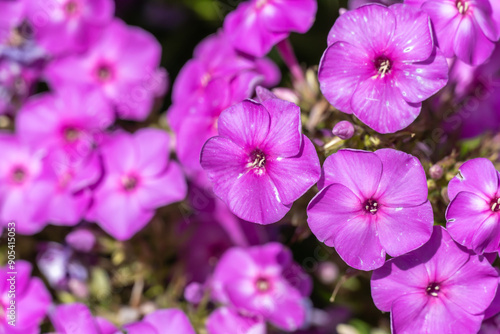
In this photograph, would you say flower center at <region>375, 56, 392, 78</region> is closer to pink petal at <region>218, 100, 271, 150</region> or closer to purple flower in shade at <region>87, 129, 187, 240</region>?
pink petal at <region>218, 100, 271, 150</region>

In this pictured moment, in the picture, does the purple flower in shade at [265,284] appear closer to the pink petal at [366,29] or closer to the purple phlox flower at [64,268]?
the purple phlox flower at [64,268]

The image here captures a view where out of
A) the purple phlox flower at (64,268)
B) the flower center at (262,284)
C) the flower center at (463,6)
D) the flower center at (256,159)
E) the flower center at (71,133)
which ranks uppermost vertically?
the flower center at (463,6)

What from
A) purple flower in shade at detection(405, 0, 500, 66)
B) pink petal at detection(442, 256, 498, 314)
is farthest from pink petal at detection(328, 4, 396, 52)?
pink petal at detection(442, 256, 498, 314)

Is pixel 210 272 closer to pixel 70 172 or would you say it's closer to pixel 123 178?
pixel 123 178

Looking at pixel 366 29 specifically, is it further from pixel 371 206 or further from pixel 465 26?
pixel 371 206

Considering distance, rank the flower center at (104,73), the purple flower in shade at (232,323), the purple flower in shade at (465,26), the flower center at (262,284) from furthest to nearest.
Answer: the flower center at (104,73)
the flower center at (262,284)
the purple flower in shade at (232,323)
the purple flower in shade at (465,26)

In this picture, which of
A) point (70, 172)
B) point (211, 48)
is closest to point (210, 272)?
point (70, 172)

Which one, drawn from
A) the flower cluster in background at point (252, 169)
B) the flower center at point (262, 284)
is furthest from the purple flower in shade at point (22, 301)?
the flower center at point (262, 284)
